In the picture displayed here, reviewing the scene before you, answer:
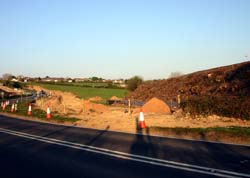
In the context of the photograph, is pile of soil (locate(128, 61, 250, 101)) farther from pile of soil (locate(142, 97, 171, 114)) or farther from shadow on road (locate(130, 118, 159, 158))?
shadow on road (locate(130, 118, 159, 158))

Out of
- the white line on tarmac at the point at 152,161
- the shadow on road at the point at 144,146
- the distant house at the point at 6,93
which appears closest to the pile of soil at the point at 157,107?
the shadow on road at the point at 144,146

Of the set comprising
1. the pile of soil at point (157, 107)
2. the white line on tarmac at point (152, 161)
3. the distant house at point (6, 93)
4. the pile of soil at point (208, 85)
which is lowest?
the white line on tarmac at point (152, 161)

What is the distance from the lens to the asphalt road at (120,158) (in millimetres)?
7953

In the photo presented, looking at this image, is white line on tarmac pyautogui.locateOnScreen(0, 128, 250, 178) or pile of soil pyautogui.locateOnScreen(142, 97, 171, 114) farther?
pile of soil pyautogui.locateOnScreen(142, 97, 171, 114)

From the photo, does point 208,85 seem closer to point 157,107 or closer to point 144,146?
point 157,107

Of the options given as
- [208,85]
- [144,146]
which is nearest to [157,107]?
[208,85]

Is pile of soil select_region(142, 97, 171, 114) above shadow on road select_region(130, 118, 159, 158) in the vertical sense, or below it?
above

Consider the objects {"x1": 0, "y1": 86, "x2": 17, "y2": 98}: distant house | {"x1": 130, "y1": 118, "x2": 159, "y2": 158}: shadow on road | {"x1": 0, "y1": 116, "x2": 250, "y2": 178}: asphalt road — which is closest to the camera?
{"x1": 0, "y1": 116, "x2": 250, "y2": 178}: asphalt road

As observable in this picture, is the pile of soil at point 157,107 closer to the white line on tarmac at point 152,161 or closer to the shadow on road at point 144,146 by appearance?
the shadow on road at point 144,146

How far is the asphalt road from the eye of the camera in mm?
7953

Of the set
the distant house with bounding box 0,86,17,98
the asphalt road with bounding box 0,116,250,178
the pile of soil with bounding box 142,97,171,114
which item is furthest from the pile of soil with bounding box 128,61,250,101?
the distant house with bounding box 0,86,17,98

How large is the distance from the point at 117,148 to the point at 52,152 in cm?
193

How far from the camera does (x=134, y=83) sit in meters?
66.6

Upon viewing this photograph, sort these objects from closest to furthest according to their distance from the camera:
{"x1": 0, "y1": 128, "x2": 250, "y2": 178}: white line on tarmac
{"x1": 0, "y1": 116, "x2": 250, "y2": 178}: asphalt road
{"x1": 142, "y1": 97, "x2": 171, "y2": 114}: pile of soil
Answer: {"x1": 0, "y1": 128, "x2": 250, "y2": 178}: white line on tarmac
{"x1": 0, "y1": 116, "x2": 250, "y2": 178}: asphalt road
{"x1": 142, "y1": 97, "x2": 171, "y2": 114}: pile of soil
